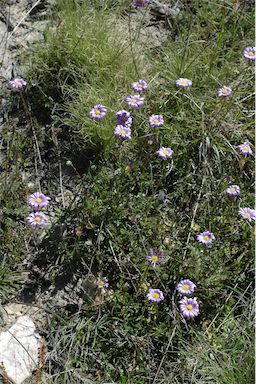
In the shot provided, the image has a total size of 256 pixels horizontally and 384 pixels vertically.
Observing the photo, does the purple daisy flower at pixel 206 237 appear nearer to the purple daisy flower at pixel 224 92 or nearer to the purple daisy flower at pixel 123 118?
the purple daisy flower at pixel 123 118

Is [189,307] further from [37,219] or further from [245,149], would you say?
[245,149]

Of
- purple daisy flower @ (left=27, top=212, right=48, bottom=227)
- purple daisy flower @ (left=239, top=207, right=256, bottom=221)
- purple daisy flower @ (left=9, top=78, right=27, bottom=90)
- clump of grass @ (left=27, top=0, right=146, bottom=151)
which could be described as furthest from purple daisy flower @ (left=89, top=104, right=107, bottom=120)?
purple daisy flower @ (left=239, top=207, right=256, bottom=221)

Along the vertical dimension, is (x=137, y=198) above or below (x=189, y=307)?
above

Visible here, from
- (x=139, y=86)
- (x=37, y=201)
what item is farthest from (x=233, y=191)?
(x=37, y=201)

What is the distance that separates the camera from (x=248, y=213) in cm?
321

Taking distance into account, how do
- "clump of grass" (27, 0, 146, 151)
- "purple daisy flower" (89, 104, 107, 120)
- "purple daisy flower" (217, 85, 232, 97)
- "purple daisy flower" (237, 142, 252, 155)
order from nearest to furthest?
"purple daisy flower" (89, 104, 107, 120)
"purple daisy flower" (237, 142, 252, 155)
"purple daisy flower" (217, 85, 232, 97)
"clump of grass" (27, 0, 146, 151)

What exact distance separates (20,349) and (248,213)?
55.0 inches

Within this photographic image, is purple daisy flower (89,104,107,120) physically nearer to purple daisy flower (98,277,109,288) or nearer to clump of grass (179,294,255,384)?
purple daisy flower (98,277,109,288)

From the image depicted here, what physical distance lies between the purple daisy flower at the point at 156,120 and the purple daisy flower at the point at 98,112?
10.9 inches

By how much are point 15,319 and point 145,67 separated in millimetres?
1899

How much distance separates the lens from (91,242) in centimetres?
319

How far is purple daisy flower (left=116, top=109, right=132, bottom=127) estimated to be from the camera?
3.26m

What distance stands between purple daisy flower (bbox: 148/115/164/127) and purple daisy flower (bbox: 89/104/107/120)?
0.28 metres

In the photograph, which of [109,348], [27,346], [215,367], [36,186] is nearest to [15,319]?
[27,346]
